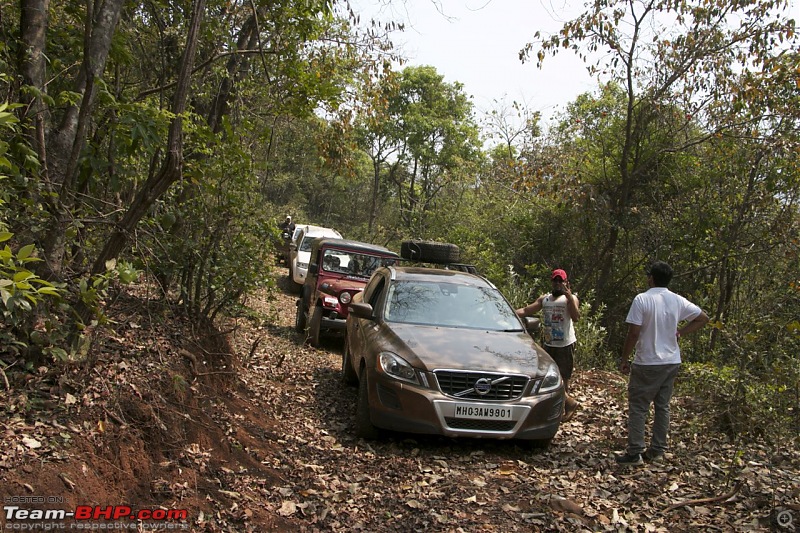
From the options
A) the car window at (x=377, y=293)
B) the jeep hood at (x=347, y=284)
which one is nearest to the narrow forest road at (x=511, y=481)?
the car window at (x=377, y=293)

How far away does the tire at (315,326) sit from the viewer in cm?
1019

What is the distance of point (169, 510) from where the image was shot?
3.71 meters

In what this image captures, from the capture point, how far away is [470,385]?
5656mm

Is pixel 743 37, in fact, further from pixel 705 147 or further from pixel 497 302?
pixel 497 302

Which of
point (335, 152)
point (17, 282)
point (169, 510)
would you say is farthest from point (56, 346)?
point (335, 152)

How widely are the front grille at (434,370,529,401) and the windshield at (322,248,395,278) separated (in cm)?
621

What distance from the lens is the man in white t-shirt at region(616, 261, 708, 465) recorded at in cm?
546

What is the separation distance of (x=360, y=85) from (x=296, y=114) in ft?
8.30

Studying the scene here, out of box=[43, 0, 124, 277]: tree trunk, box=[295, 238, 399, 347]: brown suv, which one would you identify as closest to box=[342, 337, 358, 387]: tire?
box=[295, 238, 399, 347]: brown suv

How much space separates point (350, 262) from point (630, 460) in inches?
284

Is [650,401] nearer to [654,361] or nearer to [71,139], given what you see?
[654,361]

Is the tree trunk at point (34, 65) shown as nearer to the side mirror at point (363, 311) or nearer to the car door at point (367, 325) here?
the side mirror at point (363, 311)

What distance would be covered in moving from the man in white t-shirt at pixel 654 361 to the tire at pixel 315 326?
5682 millimetres

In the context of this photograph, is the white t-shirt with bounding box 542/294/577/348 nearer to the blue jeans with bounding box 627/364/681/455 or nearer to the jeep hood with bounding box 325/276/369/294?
the blue jeans with bounding box 627/364/681/455
